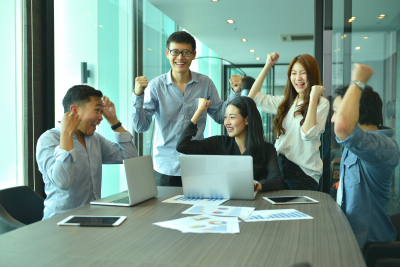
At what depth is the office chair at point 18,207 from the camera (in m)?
1.70

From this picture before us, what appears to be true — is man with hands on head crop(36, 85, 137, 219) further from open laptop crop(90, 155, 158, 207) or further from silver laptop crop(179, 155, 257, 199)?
silver laptop crop(179, 155, 257, 199)

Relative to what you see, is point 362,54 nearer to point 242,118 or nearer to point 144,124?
point 242,118

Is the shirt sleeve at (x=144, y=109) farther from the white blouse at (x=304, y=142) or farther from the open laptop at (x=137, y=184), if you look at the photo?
the white blouse at (x=304, y=142)

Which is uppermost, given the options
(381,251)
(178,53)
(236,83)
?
(178,53)

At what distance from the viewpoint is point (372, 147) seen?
1.56 metres

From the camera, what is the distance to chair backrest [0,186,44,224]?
1.85 metres

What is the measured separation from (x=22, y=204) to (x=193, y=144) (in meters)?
1.09

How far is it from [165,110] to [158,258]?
1704 millimetres

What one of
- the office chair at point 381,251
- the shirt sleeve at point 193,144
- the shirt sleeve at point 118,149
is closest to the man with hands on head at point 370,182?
the office chair at point 381,251

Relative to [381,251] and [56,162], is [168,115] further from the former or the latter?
[381,251]

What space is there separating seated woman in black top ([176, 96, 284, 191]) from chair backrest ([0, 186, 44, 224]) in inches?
36.0

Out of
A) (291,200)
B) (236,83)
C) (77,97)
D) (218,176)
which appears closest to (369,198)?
(291,200)

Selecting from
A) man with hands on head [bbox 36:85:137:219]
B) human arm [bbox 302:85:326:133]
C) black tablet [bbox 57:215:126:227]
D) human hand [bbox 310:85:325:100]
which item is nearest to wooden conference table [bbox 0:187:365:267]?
black tablet [bbox 57:215:126:227]

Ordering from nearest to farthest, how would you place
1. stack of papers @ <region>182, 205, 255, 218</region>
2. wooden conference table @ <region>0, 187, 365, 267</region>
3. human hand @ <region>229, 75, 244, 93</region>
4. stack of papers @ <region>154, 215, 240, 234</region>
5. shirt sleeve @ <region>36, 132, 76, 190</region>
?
wooden conference table @ <region>0, 187, 365, 267</region>
stack of papers @ <region>154, 215, 240, 234</region>
stack of papers @ <region>182, 205, 255, 218</region>
shirt sleeve @ <region>36, 132, 76, 190</region>
human hand @ <region>229, 75, 244, 93</region>
